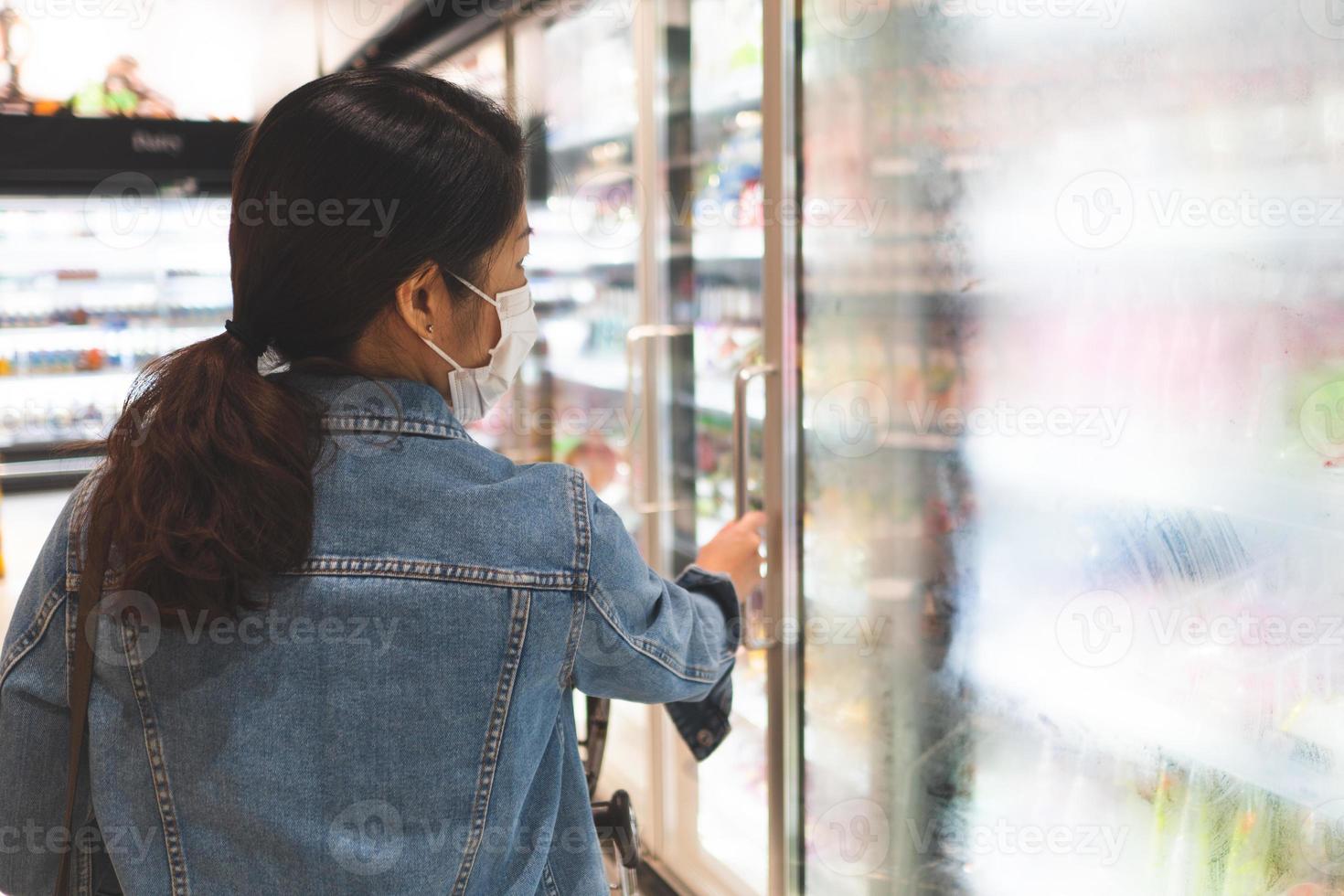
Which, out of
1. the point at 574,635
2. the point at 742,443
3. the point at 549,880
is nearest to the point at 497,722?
the point at 574,635

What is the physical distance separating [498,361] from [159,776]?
0.53 m

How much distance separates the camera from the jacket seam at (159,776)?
91 centimetres

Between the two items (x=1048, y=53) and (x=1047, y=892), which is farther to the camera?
(x=1047, y=892)

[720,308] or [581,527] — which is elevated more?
[720,308]

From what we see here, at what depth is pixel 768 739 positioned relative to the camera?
1.93m

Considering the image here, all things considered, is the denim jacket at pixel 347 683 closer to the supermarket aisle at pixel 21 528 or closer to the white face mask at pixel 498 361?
the white face mask at pixel 498 361

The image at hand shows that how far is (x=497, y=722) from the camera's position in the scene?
3.07ft

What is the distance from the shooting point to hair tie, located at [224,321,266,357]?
38.0 inches

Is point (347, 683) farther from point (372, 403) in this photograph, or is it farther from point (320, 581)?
point (372, 403)

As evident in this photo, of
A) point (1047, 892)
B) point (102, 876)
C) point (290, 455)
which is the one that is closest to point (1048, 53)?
point (290, 455)

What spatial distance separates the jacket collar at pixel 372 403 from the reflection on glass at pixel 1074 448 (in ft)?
2.84

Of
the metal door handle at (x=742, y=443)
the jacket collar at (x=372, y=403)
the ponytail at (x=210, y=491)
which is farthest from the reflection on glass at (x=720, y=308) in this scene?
the ponytail at (x=210, y=491)

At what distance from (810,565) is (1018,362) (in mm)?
600

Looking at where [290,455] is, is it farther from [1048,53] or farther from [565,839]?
[1048,53]
